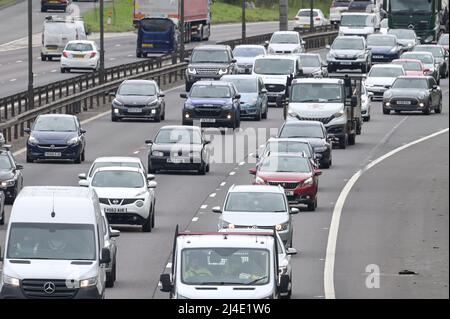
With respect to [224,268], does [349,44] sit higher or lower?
lower

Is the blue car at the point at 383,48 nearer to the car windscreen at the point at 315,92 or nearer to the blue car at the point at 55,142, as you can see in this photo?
the car windscreen at the point at 315,92

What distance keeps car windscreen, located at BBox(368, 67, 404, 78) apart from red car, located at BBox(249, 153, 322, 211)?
3258 centimetres

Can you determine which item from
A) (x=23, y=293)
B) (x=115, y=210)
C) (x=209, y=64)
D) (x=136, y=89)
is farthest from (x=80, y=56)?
(x=23, y=293)

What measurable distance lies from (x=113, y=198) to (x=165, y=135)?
485 inches

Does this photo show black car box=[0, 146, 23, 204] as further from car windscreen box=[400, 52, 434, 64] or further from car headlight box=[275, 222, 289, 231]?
car windscreen box=[400, 52, 434, 64]

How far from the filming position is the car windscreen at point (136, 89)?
6344 centimetres

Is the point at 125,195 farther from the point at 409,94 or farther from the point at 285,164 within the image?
the point at 409,94

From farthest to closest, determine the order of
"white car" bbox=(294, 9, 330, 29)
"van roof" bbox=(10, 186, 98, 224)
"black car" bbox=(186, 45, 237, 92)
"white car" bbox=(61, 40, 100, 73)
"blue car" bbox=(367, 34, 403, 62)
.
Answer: "white car" bbox=(294, 9, 330, 29)
"blue car" bbox=(367, 34, 403, 62)
"white car" bbox=(61, 40, 100, 73)
"black car" bbox=(186, 45, 237, 92)
"van roof" bbox=(10, 186, 98, 224)

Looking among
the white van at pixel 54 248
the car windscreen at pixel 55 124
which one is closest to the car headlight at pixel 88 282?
the white van at pixel 54 248

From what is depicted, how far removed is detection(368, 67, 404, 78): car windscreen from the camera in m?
74.8

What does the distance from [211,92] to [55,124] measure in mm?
11694

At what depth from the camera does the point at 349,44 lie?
8631 centimetres

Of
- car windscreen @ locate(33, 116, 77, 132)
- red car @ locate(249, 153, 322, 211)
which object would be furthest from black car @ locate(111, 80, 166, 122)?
red car @ locate(249, 153, 322, 211)
